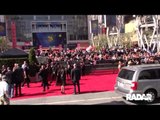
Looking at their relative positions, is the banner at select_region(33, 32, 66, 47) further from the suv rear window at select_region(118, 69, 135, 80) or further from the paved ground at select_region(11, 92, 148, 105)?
the suv rear window at select_region(118, 69, 135, 80)

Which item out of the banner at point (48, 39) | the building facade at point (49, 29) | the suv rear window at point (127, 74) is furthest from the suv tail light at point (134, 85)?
the building facade at point (49, 29)

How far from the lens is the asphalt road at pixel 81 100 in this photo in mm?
13820

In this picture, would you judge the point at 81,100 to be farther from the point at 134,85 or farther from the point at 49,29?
the point at 49,29

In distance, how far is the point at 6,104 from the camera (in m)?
11.4

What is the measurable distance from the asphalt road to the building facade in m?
76.7

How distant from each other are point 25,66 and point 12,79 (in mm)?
3007

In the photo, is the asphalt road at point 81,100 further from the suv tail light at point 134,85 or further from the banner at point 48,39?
the banner at point 48,39

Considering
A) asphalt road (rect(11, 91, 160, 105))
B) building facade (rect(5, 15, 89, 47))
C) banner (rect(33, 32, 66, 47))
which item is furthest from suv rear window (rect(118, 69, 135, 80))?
building facade (rect(5, 15, 89, 47))

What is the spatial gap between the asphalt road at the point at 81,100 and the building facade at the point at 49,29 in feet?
252

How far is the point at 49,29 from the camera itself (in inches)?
3836

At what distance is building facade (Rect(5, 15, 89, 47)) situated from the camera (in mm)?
95275
